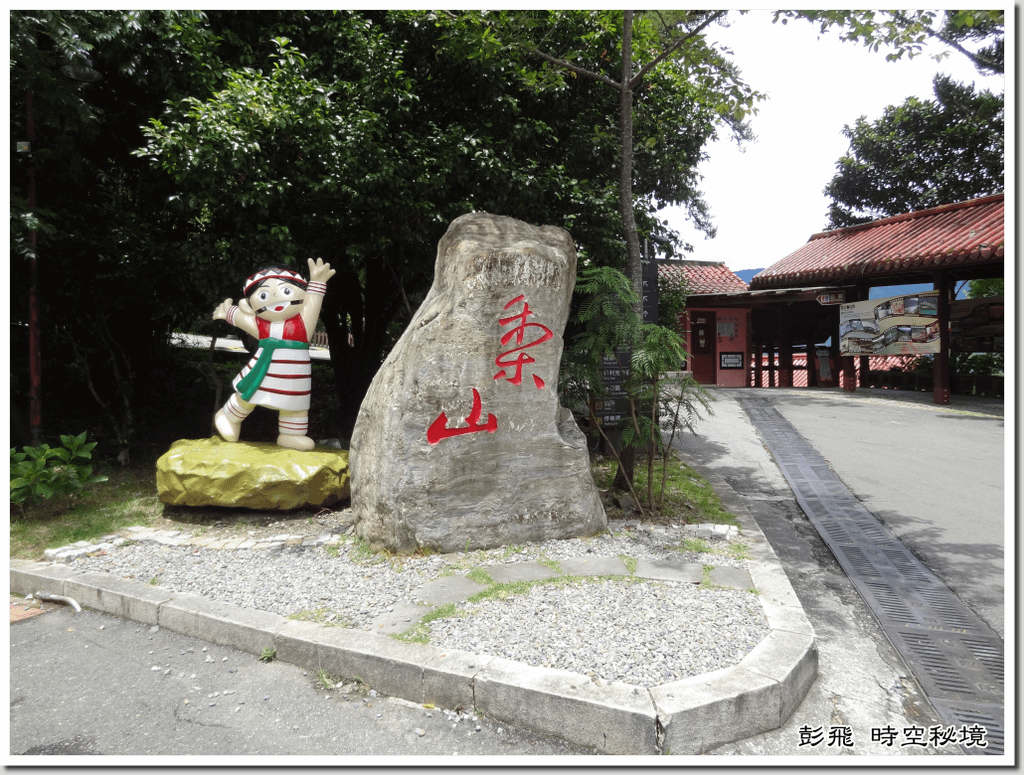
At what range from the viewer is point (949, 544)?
554 cm

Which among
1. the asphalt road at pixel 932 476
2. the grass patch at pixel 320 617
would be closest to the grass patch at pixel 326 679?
the grass patch at pixel 320 617

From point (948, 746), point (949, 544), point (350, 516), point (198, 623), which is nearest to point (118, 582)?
point (198, 623)

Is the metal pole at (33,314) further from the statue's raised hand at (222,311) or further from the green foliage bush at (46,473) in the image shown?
the statue's raised hand at (222,311)

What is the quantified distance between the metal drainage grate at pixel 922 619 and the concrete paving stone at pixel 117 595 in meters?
4.67

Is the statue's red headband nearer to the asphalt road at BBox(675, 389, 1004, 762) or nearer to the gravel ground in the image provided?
the gravel ground

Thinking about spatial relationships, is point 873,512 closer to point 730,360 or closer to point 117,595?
point 117,595

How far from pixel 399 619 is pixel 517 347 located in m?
2.29

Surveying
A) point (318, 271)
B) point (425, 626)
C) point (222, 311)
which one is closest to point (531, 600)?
point (425, 626)

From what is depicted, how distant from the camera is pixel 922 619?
4.23 metres

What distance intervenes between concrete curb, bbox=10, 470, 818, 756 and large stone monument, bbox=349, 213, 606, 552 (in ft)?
4.42

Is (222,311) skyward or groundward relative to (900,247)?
groundward

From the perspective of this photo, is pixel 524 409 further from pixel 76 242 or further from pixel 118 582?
pixel 76 242

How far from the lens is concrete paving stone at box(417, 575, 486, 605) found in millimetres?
4113

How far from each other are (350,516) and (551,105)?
5.68 metres
